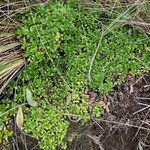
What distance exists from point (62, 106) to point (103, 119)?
31 cm

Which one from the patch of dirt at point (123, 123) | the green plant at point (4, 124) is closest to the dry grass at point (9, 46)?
the green plant at point (4, 124)

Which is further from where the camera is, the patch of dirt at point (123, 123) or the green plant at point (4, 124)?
the patch of dirt at point (123, 123)

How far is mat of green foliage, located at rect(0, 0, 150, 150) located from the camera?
2.47m

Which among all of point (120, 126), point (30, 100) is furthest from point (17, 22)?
point (120, 126)

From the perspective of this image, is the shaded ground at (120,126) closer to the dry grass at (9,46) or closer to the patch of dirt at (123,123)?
the patch of dirt at (123,123)

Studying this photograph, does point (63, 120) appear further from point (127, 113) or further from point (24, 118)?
point (127, 113)

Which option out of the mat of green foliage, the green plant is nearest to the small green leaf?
the mat of green foliage

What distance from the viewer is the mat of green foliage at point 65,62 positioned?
2.47 m

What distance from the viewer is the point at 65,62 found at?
2.58m

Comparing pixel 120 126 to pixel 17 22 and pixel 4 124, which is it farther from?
pixel 17 22

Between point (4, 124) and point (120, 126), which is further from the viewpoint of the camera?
point (120, 126)

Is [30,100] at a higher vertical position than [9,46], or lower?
lower

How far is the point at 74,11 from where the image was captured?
104 inches

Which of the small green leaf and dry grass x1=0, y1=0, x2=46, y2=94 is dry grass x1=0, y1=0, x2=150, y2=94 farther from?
the small green leaf
